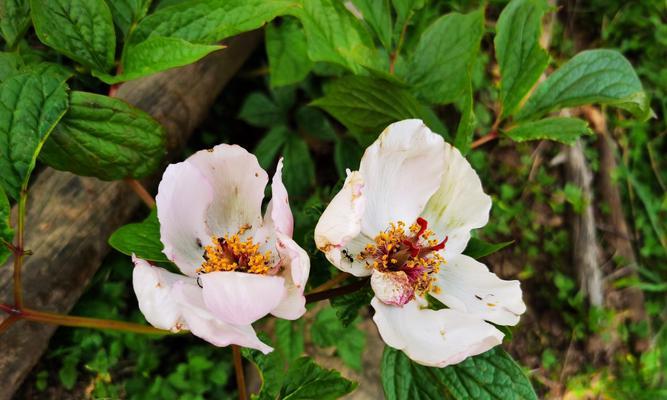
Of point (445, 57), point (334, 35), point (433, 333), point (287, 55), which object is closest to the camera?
point (433, 333)

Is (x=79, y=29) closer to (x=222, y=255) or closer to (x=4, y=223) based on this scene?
(x=4, y=223)

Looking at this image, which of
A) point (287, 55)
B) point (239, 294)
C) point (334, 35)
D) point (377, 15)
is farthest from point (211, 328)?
point (287, 55)

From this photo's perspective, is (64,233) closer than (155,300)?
No

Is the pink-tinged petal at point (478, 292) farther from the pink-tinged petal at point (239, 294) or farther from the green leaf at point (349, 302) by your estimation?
the pink-tinged petal at point (239, 294)

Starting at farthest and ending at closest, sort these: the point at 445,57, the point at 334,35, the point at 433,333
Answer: the point at 445,57
the point at 334,35
the point at 433,333

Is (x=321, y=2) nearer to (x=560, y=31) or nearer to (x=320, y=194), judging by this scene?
(x=320, y=194)

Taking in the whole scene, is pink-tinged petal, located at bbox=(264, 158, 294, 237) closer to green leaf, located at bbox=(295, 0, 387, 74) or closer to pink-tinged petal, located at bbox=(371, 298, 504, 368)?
pink-tinged petal, located at bbox=(371, 298, 504, 368)

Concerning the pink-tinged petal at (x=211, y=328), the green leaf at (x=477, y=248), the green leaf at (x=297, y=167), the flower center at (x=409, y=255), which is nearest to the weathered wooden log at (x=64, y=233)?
the green leaf at (x=297, y=167)

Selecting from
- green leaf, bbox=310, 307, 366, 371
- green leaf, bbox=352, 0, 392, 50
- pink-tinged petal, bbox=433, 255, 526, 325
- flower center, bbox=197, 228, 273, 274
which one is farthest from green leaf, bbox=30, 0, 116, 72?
green leaf, bbox=310, 307, 366, 371
